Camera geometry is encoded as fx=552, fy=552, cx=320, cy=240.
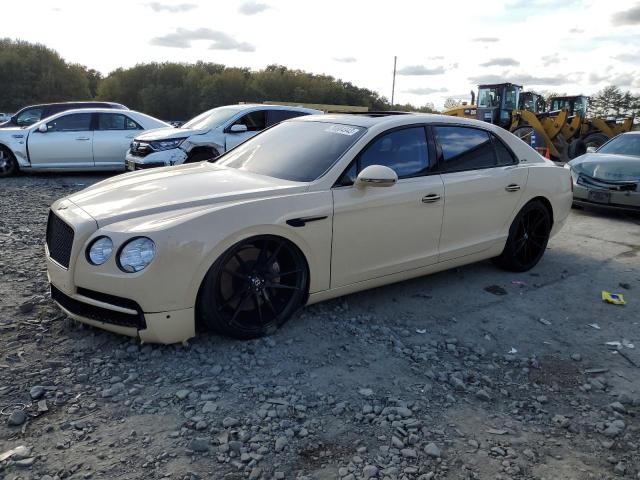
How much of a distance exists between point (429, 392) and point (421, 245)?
5.05ft

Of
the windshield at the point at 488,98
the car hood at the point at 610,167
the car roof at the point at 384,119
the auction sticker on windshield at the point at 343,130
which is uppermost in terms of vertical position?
the windshield at the point at 488,98

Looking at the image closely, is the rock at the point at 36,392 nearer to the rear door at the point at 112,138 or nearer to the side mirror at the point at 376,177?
the side mirror at the point at 376,177

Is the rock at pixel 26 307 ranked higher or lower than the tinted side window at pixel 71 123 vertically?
lower

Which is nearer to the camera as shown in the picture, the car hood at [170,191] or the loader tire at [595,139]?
the car hood at [170,191]

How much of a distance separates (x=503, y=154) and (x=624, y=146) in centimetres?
564

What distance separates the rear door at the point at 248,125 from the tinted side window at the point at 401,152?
557cm

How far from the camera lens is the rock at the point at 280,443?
264 cm

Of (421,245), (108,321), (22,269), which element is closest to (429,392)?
(421,245)

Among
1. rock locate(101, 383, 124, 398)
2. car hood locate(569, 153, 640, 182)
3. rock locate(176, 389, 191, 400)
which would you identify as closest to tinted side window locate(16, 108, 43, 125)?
car hood locate(569, 153, 640, 182)

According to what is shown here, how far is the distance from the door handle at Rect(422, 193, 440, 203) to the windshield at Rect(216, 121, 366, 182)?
28.7 inches

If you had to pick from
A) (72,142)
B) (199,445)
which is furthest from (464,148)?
(72,142)

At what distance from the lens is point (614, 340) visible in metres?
4.13

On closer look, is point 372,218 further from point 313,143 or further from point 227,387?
point 227,387

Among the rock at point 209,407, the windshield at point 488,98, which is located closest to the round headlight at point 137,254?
the rock at point 209,407
